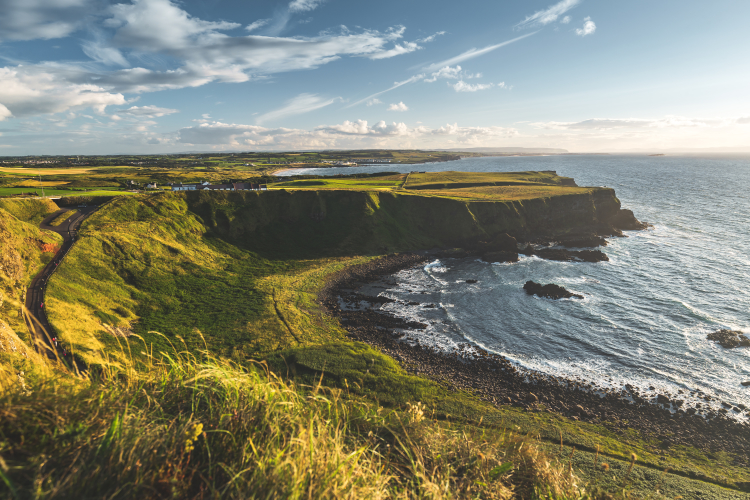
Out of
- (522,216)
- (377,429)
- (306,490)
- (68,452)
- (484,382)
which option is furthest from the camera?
(522,216)

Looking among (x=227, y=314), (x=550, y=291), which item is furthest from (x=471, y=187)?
(x=227, y=314)

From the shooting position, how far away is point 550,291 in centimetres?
4775

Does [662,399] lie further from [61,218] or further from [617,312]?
[61,218]

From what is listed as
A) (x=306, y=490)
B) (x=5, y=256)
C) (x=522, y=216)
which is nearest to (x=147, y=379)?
(x=306, y=490)

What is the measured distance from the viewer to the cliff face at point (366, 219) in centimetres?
6731

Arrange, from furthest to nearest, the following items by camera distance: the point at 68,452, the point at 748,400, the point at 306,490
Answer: the point at 748,400 < the point at 306,490 < the point at 68,452

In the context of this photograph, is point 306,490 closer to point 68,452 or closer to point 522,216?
point 68,452

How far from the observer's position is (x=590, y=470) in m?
18.9

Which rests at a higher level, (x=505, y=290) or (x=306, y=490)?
(x=306, y=490)

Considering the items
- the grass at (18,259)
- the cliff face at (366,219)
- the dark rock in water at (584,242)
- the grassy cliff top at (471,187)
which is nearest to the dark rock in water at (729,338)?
the dark rock in water at (584,242)

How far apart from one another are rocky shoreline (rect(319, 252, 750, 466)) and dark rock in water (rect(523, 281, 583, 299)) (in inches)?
746

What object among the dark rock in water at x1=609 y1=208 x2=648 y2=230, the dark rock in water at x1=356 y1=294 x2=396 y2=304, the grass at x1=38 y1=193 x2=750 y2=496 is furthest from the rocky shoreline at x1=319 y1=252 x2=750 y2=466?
the dark rock in water at x1=609 y1=208 x2=648 y2=230

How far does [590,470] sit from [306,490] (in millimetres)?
21736

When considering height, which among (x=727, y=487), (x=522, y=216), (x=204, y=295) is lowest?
(x=727, y=487)
